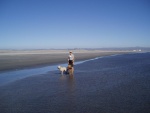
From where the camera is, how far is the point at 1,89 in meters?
11.2

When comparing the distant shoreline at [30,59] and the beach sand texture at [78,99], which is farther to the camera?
the distant shoreline at [30,59]

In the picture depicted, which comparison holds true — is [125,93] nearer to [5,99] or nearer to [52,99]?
[52,99]

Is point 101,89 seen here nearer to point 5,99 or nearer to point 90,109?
point 90,109

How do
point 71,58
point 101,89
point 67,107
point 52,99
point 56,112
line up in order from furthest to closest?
point 71,58 < point 101,89 < point 52,99 < point 67,107 < point 56,112

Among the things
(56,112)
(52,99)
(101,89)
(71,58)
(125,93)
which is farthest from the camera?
(71,58)

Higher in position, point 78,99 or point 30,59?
point 30,59

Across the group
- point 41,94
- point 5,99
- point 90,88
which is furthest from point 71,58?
point 5,99

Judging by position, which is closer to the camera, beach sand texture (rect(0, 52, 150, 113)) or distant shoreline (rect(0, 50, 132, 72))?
beach sand texture (rect(0, 52, 150, 113))

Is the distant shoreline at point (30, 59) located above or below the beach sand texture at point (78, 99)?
above

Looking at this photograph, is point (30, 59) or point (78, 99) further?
point (30, 59)

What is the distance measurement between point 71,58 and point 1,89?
7.15 m

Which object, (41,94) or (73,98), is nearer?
(73,98)

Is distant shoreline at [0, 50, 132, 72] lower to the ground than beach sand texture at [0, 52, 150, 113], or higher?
higher

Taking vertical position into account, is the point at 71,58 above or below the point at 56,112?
above
